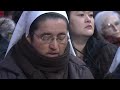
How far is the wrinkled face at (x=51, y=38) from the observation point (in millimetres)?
1840

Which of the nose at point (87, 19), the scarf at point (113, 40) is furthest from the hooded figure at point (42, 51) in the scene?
the scarf at point (113, 40)

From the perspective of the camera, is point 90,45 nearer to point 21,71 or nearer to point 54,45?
point 54,45

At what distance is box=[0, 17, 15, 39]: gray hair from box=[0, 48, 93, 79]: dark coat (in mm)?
167

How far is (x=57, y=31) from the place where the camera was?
184cm

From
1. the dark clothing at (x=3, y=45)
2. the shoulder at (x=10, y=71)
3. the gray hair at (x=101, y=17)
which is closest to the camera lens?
the shoulder at (x=10, y=71)

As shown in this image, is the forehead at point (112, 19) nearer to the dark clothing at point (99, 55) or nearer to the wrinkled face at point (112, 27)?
the wrinkled face at point (112, 27)

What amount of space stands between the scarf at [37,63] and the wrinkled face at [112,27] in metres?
0.37

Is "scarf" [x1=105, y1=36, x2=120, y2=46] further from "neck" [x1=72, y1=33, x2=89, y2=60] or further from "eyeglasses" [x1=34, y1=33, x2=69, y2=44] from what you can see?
"eyeglasses" [x1=34, y1=33, x2=69, y2=44]

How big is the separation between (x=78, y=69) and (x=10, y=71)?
367 millimetres

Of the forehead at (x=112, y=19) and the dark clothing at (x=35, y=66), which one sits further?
the forehead at (x=112, y=19)

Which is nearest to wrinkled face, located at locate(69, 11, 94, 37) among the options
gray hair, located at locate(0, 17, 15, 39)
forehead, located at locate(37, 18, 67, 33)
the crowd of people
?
the crowd of people

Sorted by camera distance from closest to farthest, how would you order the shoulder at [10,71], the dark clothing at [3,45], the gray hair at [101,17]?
the shoulder at [10,71] < the dark clothing at [3,45] < the gray hair at [101,17]
